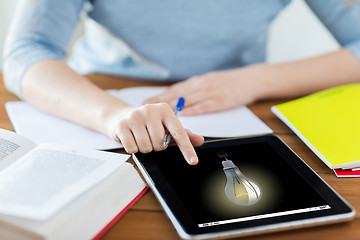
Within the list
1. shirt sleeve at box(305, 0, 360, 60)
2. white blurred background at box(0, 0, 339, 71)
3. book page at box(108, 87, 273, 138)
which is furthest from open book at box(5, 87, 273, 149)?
white blurred background at box(0, 0, 339, 71)

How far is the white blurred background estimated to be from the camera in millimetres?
1876

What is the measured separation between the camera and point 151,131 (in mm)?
676

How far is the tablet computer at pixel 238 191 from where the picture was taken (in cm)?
53

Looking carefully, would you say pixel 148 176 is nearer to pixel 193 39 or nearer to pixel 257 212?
pixel 257 212

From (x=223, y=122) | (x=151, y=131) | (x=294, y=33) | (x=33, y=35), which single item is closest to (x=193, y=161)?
(x=151, y=131)

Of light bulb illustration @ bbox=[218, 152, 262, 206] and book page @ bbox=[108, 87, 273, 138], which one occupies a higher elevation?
light bulb illustration @ bbox=[218, 152, 262, 206]

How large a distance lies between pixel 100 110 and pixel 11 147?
19 centimetres

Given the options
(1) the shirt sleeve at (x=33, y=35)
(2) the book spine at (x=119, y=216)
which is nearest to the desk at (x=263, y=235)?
(2) the book spine at (x=119, y=216)

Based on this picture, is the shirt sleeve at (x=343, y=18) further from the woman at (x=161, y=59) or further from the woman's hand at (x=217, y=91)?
the woman's hand at (x=217, y=91)

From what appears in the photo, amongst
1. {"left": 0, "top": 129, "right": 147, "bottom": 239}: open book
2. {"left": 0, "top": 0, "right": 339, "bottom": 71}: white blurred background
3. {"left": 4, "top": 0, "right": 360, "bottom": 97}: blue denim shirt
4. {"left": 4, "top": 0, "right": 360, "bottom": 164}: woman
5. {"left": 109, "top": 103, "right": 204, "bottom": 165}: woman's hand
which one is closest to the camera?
{"left": 0, "top": 129, "right": 147, "bottom": 239}: open book

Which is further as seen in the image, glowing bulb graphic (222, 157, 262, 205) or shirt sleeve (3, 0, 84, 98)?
shirt sleeve (3, 0, 84, 98)

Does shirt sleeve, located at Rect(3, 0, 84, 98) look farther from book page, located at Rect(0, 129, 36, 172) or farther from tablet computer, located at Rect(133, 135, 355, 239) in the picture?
tablet computer, located at Rect(133, 135, 355, 239)

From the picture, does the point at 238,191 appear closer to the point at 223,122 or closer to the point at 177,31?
the point at 223,122

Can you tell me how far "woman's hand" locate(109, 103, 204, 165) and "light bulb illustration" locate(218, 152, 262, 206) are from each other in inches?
2.7
